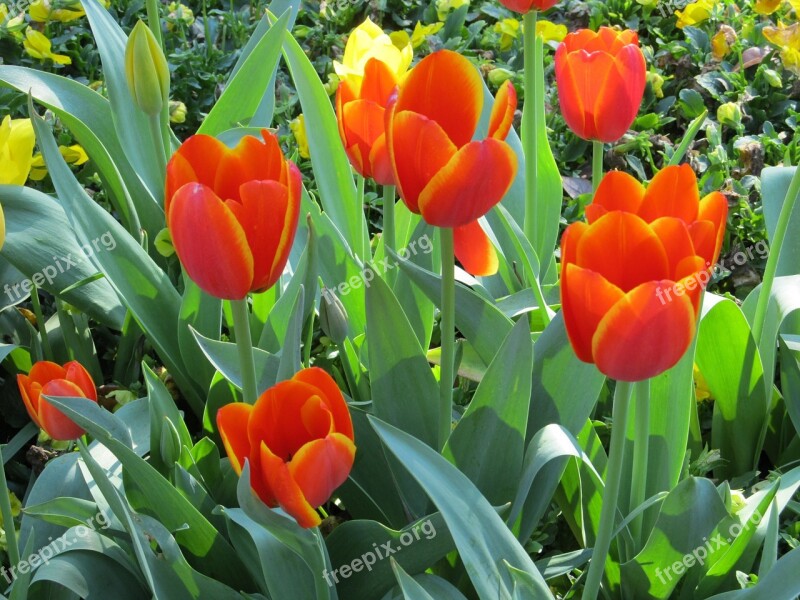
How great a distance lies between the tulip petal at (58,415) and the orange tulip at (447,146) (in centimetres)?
48

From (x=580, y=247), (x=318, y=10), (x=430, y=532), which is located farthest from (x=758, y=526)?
(x=318, y=10)

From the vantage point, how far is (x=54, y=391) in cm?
115

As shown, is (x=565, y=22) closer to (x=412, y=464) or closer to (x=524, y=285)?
(x=524, y=285)

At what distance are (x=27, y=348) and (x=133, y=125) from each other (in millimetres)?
448

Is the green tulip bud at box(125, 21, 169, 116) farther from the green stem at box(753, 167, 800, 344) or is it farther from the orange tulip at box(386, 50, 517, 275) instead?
the green stem at box(753, 167, 800, 344)

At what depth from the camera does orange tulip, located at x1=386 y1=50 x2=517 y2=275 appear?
92cm

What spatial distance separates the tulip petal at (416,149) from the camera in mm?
921

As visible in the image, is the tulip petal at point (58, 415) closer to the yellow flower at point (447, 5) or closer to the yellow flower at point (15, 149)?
the yellow flower at point (15, 149)

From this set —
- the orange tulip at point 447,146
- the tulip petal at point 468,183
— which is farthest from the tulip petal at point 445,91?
the tulip petal at point 468,183

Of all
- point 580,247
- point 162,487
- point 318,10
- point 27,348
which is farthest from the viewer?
point 318,10

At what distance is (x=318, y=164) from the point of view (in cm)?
165

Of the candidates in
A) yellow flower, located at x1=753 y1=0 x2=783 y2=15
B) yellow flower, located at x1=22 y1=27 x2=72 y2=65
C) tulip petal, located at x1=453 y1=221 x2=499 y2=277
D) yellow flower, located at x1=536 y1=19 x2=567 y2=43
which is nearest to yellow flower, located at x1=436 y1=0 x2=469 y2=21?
yellow flower, located at x1=536 y1=19 x2=567 y2=43

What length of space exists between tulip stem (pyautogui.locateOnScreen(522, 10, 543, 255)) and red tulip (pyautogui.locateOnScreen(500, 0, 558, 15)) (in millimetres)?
23

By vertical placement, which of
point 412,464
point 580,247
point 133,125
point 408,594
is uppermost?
point 580,247
